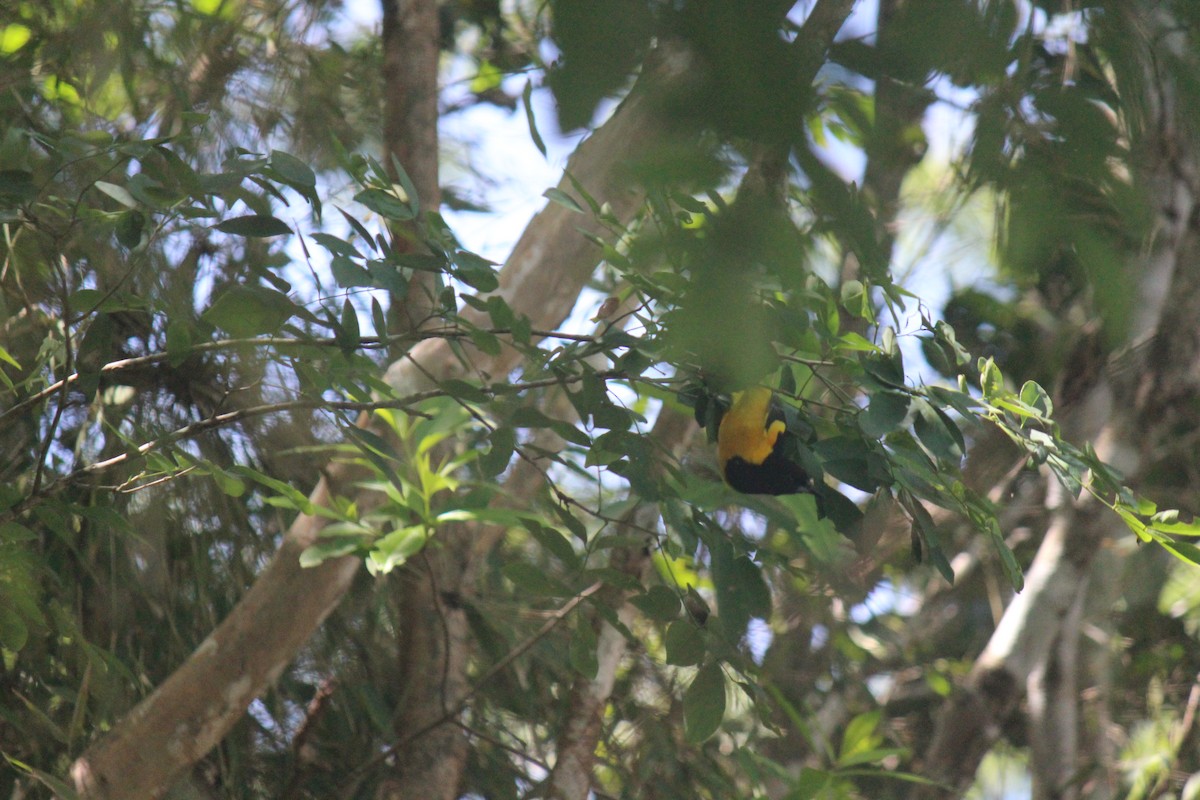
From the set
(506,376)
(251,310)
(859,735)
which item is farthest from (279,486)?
(859,735)

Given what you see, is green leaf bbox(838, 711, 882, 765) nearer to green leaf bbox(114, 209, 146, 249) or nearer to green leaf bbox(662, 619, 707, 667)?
green leaf bbox(662, 619, 707, 667)

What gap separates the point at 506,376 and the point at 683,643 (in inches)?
34.8

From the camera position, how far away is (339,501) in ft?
5.53

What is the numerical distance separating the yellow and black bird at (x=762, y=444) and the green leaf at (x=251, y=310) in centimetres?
51

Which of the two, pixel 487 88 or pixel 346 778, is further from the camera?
pixel 487 88

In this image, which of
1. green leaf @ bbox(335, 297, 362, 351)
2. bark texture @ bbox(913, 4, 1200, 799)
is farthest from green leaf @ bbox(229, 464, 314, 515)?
bark texture @ bbox(913, 4, 1200, 799)

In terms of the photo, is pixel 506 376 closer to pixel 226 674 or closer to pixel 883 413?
pixel 226 674

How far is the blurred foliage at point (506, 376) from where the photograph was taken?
1.60ft

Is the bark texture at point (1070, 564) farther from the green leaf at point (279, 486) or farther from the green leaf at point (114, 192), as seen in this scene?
the green leaf at point (114, 192)

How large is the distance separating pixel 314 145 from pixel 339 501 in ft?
3.33

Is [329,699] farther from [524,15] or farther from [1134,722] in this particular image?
[1134,722]

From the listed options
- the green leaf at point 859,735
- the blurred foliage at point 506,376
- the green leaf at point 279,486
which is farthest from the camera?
the green leaf at point 859,735

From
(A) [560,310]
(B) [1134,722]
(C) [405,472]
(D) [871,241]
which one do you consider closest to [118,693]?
(C) [405,472]

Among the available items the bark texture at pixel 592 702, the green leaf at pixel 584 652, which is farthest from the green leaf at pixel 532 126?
the bark texture at pixel 592 702
